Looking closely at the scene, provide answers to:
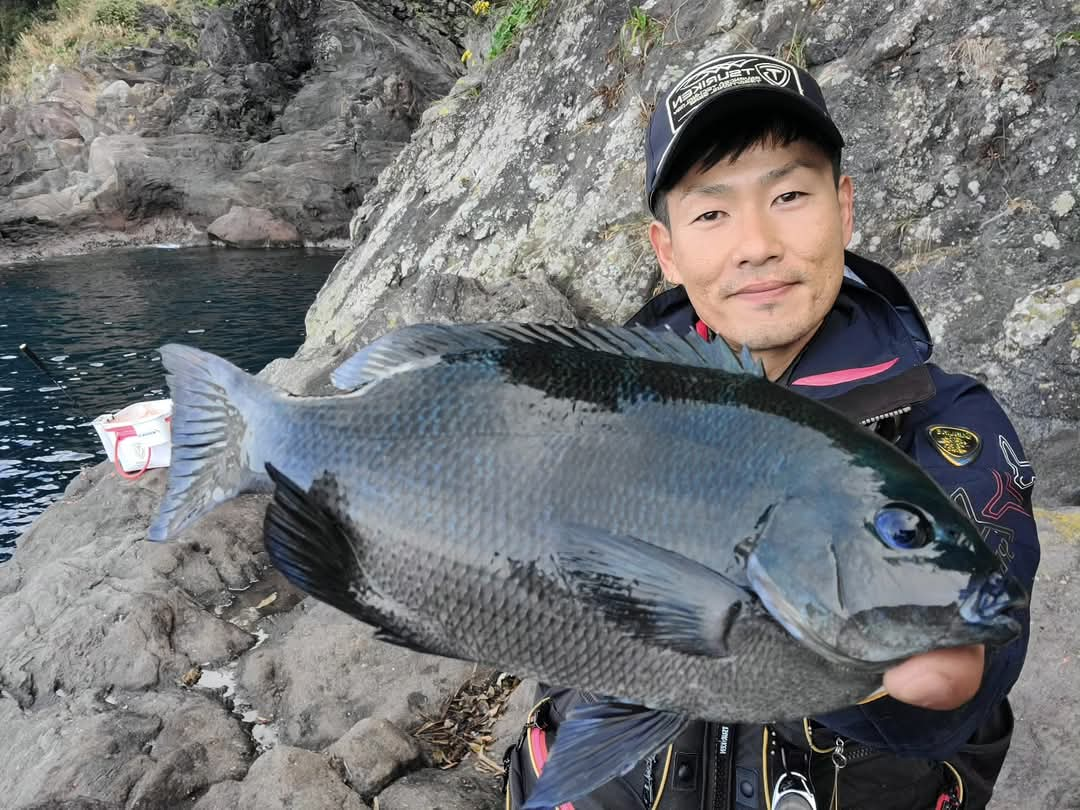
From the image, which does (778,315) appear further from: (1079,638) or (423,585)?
(1079,638)

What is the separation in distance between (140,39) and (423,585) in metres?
33.3

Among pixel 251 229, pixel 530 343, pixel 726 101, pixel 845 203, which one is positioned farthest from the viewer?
pixel 251 229

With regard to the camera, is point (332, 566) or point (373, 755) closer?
point (332, 566)

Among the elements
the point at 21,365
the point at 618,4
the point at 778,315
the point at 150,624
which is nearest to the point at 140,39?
the point at 21,365

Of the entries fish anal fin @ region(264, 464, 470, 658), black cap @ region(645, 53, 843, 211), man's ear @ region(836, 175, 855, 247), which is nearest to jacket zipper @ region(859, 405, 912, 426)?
man's ear @ region(836, 175, 855, 247)

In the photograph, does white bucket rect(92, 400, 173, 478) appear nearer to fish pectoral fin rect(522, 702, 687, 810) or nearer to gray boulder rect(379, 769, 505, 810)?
gray boulder rect(379, 769, 505, 810)

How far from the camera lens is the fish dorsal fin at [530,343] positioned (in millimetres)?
1417

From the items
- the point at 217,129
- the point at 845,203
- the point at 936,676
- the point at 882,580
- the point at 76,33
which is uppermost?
A: the point at 76,33

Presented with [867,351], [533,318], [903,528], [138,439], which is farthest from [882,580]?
[138,439]

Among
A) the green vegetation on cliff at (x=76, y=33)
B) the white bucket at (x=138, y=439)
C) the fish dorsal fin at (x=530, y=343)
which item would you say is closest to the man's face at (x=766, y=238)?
the fish dorsal fin at (x=530, y=343)

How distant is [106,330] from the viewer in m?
15.0

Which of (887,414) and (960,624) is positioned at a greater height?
(887,414)

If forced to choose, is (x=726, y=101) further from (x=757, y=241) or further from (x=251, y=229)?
(x=251, y=229)

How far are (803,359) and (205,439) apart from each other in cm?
142
